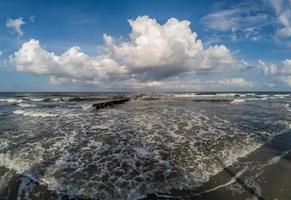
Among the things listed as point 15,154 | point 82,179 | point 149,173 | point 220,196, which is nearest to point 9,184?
point 82,179

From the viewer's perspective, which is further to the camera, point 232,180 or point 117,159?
point 117,159

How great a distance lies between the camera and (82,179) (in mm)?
7402

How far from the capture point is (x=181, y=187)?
6.90 m

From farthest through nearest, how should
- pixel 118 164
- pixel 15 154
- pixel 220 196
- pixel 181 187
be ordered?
pixel 15 154
pixel 118 164
pixel 181 187
pixel 220 196

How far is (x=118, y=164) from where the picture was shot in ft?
29.0

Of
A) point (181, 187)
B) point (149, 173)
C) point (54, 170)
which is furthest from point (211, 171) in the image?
point (54, 170)

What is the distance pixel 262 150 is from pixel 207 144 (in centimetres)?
253

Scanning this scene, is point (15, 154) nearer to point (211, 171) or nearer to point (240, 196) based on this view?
point (211, 171)

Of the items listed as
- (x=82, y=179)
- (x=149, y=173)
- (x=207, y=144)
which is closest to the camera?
(x=82, y=179)

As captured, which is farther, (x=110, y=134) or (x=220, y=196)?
(x=110, y=134)

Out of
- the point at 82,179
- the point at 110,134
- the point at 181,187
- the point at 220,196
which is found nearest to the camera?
the point at 220,196

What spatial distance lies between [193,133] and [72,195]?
9219 mm

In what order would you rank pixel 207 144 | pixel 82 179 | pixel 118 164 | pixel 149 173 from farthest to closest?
pixel 207 144 < pixel 118 164 < pixel 149 173 < pixel 82 179

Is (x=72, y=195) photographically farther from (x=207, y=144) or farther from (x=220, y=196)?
(x=207, y=144)
